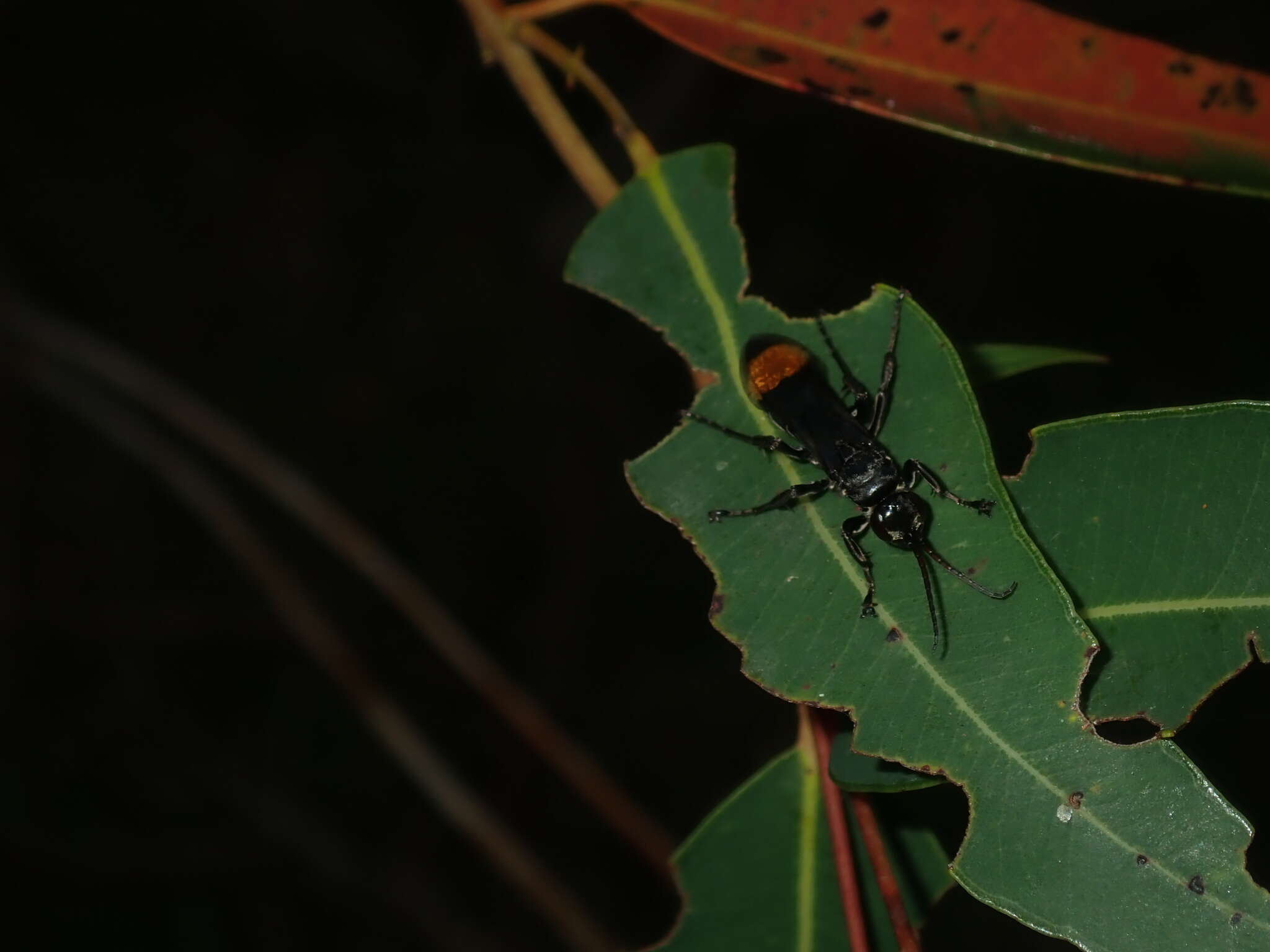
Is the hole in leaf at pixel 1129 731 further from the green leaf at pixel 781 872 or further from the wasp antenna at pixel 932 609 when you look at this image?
the wasp antenna at pixel 932 609

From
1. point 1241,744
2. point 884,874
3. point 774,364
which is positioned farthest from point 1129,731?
point 774,364

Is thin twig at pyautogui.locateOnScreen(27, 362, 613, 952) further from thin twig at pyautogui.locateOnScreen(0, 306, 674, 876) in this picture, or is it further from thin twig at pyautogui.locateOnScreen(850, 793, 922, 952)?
thin twig at pyautogui.locateOnScreen(850, 793, 922, 952)

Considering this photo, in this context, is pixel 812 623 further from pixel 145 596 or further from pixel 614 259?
pixel 145 596

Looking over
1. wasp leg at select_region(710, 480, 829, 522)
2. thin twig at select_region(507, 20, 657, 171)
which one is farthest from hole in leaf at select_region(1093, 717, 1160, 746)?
thin twig at select_region(507, 20, 657, 171)

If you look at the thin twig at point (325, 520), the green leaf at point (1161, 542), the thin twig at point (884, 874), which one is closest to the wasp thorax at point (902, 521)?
the green leaf at point (1161, 542)

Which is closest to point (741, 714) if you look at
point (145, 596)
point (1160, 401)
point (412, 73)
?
point (1160, 401)

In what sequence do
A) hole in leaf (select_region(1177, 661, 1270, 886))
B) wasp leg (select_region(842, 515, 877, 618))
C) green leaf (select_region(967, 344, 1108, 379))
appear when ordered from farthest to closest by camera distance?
hole in leaf (select_region(1177, 661, 1270, 886)) < green leaf (select_region(967, 344, 1108, 379)) < wasp leg (select_region(842, 515, 877, 618))

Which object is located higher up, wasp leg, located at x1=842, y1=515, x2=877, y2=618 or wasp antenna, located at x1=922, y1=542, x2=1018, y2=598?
wasp leg, located at x1=842, y1=515, x2=877, y2=618
